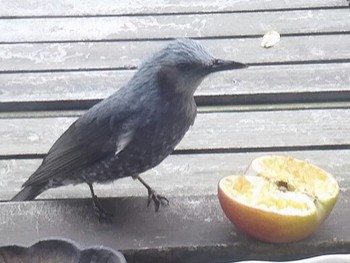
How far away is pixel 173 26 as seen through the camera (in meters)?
3.16

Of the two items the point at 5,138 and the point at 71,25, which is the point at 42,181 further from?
the point at 71,25

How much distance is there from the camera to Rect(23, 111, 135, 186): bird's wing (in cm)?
207

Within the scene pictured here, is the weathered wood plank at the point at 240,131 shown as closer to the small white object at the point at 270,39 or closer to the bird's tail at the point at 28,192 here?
the bird's tail at the point at 28,192

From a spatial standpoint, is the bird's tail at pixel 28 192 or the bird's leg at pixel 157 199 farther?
the bird's tail at pixel 28 192

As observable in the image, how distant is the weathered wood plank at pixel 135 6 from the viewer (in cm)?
329

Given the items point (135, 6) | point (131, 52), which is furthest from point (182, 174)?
point (135, 6)

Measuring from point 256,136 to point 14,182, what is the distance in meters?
0.67

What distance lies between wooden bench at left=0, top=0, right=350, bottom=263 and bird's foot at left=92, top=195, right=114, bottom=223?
20 millimetres

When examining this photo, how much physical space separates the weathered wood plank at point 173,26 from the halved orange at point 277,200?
3.78 feet

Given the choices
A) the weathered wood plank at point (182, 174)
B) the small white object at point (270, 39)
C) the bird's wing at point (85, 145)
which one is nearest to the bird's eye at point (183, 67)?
the bird's wing at point (85, 145)

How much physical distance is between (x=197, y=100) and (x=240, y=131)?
20 cm

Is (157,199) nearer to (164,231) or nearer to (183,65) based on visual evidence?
(164,231)

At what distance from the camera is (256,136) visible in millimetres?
2537

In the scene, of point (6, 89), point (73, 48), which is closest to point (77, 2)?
point (73, 48)
